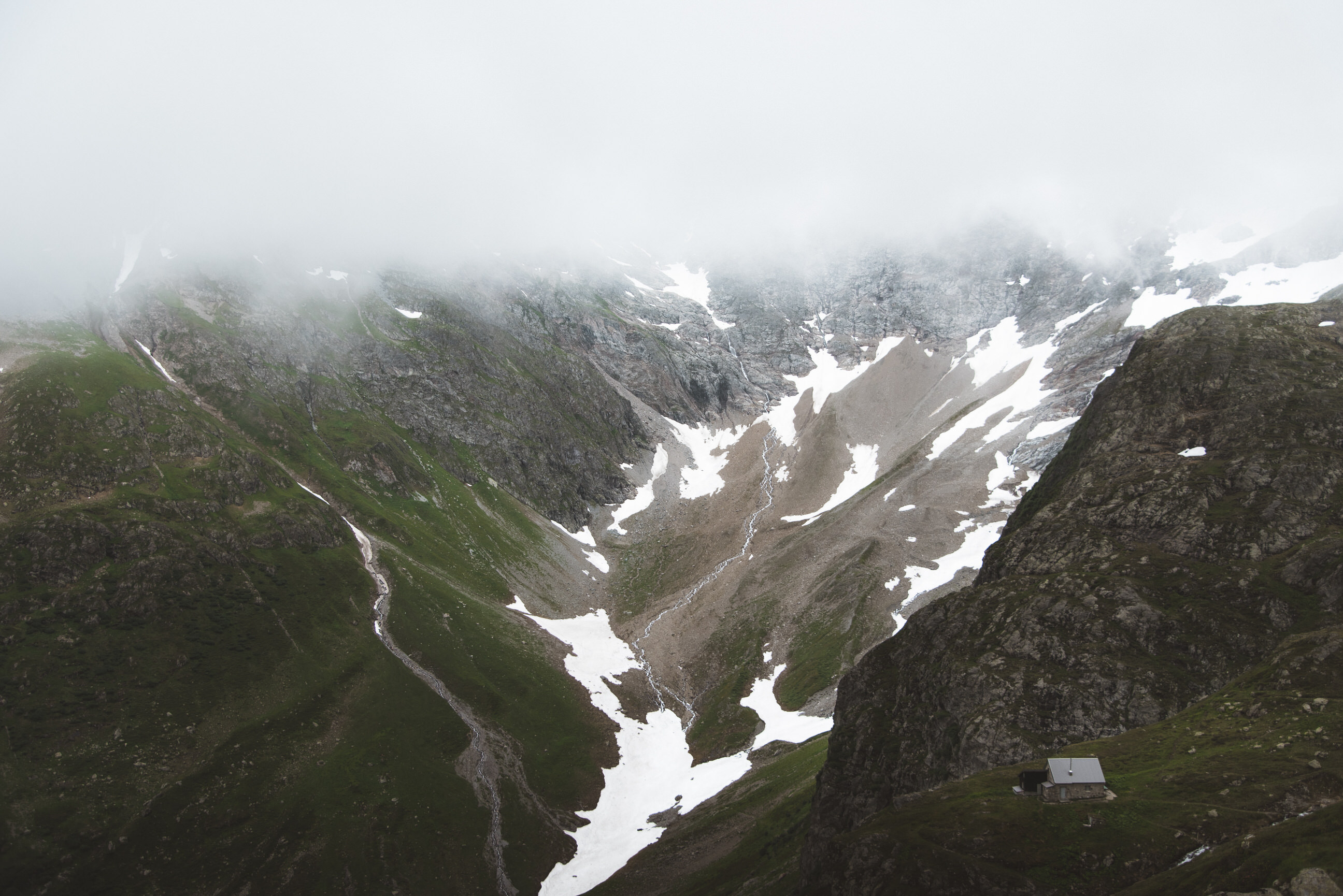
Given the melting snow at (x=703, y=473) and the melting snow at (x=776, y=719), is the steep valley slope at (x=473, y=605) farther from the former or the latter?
the melting snow at (x=703, y=473)

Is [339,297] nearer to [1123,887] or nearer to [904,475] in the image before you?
[904,475]

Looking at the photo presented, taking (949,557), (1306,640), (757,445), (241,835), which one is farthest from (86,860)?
(757,445)

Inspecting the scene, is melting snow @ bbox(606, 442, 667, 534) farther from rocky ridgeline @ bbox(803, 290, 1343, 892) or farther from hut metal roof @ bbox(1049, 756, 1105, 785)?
hut metal roof @ bbox(1049, 756, 1105, 785)

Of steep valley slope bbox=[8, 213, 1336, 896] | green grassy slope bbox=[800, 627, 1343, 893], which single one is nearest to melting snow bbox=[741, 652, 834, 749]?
steep valley slope bbox=[8, 213, 1336, 896]

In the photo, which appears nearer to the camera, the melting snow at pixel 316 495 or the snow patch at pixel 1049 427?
the melting snow at pixel 316 495

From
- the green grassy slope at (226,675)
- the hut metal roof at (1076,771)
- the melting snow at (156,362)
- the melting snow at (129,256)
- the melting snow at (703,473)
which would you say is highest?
the melting snow at (129,256)

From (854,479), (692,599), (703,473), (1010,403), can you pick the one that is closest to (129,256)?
(703,473)

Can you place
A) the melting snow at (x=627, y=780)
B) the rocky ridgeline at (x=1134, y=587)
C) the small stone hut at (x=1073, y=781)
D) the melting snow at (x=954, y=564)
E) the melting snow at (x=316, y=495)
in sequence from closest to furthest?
the small stone hut at (x=1073, y=781) → the rocky ridgeline at (x=1134, y=587) → the melting snow at (x=627, y=780) → the melting snow at (x=954, y=564) → the melting snow at (x=316, y=495)

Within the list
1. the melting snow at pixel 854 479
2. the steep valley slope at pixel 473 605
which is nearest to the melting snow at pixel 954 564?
the steep valley slope at pixel 473 605
